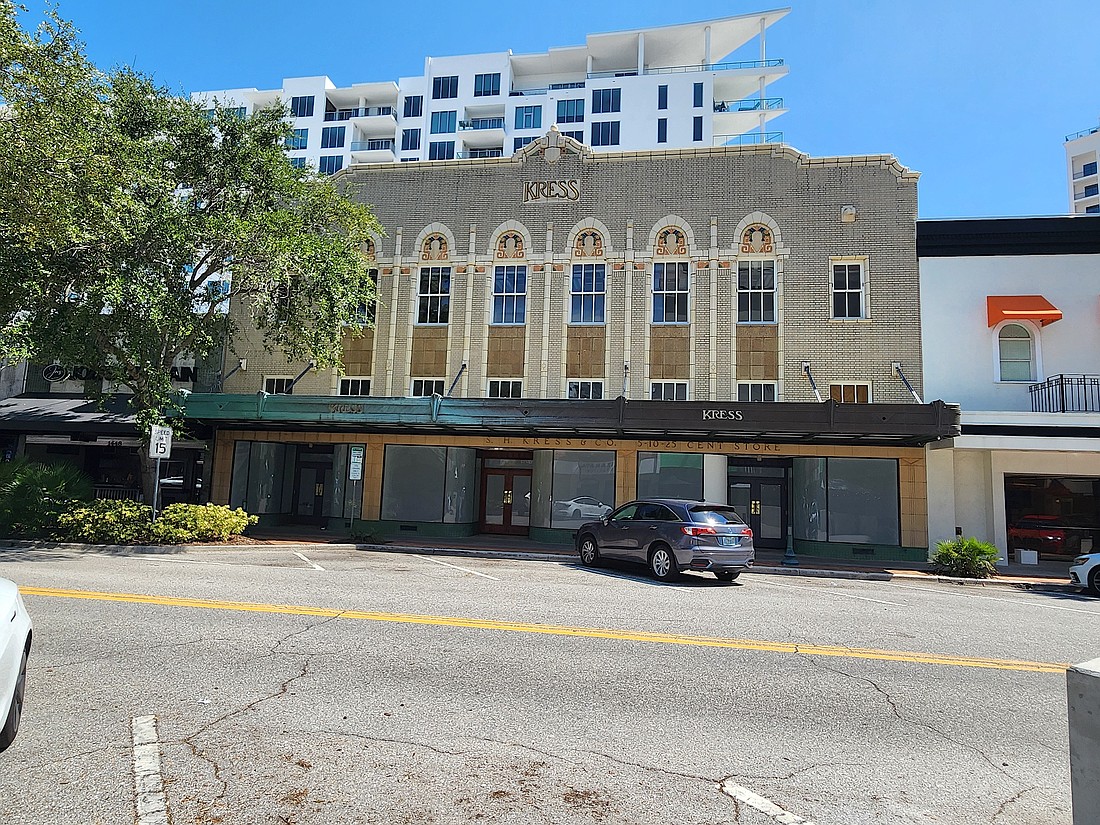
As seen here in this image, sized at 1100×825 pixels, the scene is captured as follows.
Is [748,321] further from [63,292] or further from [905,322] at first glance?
[63,292]

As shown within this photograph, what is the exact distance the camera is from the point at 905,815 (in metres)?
4.14

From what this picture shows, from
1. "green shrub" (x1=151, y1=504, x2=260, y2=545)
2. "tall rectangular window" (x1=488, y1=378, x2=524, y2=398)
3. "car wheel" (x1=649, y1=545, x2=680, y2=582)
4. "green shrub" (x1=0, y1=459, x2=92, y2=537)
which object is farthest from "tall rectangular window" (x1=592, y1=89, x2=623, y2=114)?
"car wheel" (x1=649, y1=545, x2=680, y2=582)

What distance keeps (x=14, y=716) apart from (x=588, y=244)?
2169 cm

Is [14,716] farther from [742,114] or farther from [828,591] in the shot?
[742,114]

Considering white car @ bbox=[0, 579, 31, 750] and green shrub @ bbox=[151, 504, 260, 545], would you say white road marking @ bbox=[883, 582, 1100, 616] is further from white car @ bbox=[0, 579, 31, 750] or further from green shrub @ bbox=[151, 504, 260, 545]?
green shrub @ bbox=[151, 504, 260, 545]

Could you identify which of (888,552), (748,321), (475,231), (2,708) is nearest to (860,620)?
(2,708)

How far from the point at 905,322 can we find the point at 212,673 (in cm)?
2141

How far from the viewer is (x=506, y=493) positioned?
24.4m

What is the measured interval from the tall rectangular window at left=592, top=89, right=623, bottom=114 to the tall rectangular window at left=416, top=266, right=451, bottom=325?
4048 centimetres

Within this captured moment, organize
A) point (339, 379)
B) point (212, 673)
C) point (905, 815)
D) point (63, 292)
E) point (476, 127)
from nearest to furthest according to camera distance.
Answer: point (905, 815) → point (212, 673) → point (63, 292) → point (339, 379) → point (476, 127)

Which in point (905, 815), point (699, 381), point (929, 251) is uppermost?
point (929, 251)

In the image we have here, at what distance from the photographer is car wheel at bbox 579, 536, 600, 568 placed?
1633 cm

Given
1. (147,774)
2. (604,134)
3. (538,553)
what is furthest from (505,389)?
(604,134)

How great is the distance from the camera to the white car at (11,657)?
4.38 meters
